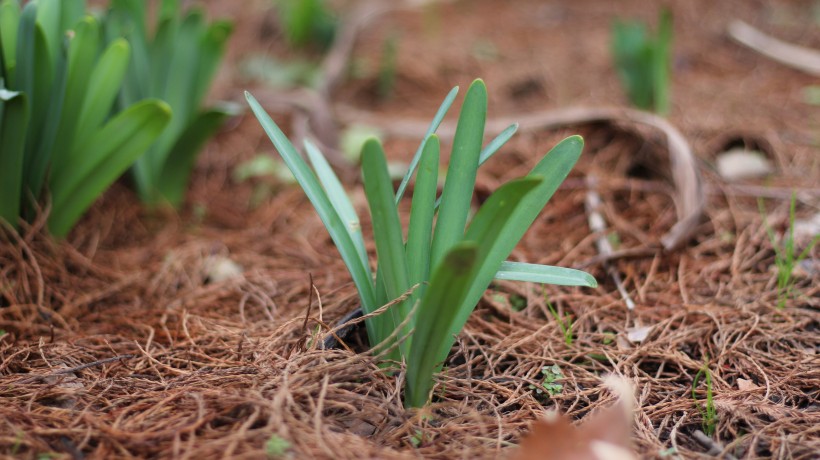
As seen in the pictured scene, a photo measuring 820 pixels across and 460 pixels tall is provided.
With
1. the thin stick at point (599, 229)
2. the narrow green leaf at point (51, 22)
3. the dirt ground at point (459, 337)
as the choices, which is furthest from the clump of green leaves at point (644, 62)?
the narrow green leaf at point (51, 22)

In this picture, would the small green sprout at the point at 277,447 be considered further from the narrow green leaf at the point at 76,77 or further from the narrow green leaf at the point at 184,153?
the narrow green leaf at the point at 184,153

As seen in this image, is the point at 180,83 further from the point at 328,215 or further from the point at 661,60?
the point at 661,60

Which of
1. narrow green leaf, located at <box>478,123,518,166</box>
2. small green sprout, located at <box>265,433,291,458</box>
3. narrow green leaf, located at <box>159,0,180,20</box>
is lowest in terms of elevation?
small green sprout, located at <box>265,433,291,458</box>

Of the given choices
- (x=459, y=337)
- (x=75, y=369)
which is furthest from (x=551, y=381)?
(x=75, y=369)

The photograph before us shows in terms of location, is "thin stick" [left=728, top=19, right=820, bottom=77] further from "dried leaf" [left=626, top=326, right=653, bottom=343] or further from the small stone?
"dried leaf" [left=626, top=326, right=653, bottom=343]

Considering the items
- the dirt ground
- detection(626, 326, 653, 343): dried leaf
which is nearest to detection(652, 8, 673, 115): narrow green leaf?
the dirt ground
